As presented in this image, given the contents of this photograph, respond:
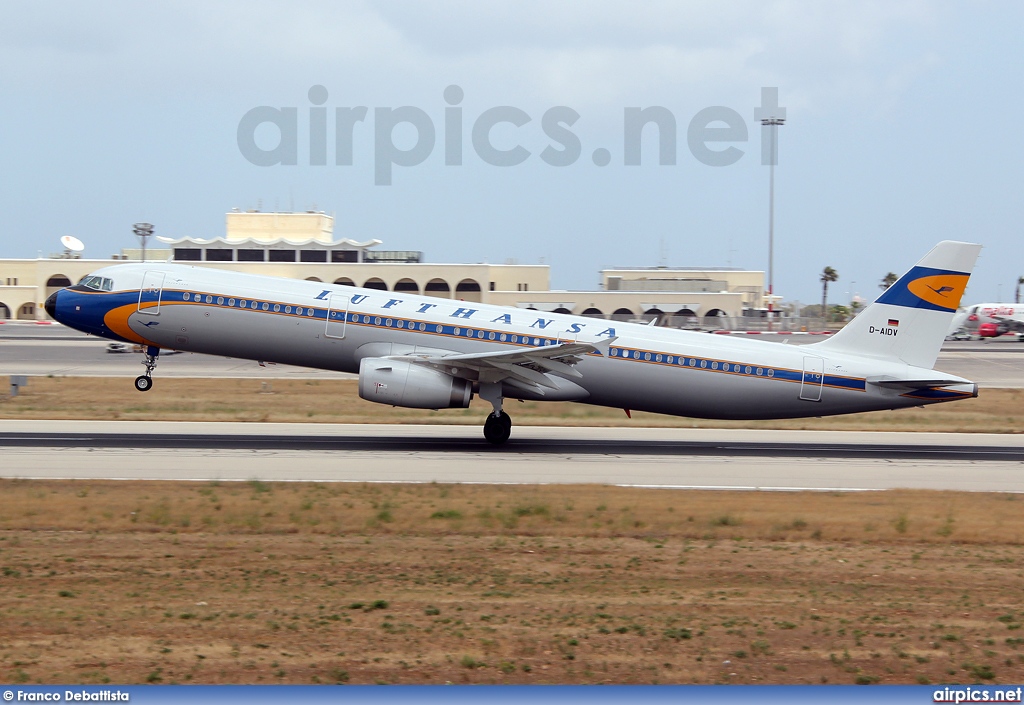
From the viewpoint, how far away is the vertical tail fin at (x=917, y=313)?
90.5ft

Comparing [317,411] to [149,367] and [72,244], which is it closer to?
[149,367]

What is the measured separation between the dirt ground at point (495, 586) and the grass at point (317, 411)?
45.4 feet

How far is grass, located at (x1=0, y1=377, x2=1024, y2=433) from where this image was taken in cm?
3334

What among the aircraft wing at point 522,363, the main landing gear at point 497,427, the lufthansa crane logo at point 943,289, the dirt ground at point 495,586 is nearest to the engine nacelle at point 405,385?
the aircraft wing at point 522,363

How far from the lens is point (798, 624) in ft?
38.0

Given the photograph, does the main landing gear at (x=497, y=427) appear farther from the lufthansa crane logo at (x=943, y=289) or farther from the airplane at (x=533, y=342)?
the lufthansa crane logo at (x=943, y=289)

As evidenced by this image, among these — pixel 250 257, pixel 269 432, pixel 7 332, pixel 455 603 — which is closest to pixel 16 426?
pixel 269 432

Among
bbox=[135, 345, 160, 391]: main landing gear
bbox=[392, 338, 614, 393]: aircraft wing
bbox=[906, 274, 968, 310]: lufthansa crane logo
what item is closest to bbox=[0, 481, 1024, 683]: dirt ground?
bbox=[392, 338, 614, 393]: aircraft wing

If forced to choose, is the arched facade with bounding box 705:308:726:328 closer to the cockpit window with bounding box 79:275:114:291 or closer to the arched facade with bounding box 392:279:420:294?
the arched facade with bounding box 392:279:420:294

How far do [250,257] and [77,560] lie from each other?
98.8 meters

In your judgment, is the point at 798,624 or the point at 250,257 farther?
the point at 250,257

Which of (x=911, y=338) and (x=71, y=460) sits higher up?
(x=911, y=338)

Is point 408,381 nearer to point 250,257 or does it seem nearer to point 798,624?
point 798,624

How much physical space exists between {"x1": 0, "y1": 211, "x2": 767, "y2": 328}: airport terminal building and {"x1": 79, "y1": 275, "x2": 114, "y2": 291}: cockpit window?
62973mm
